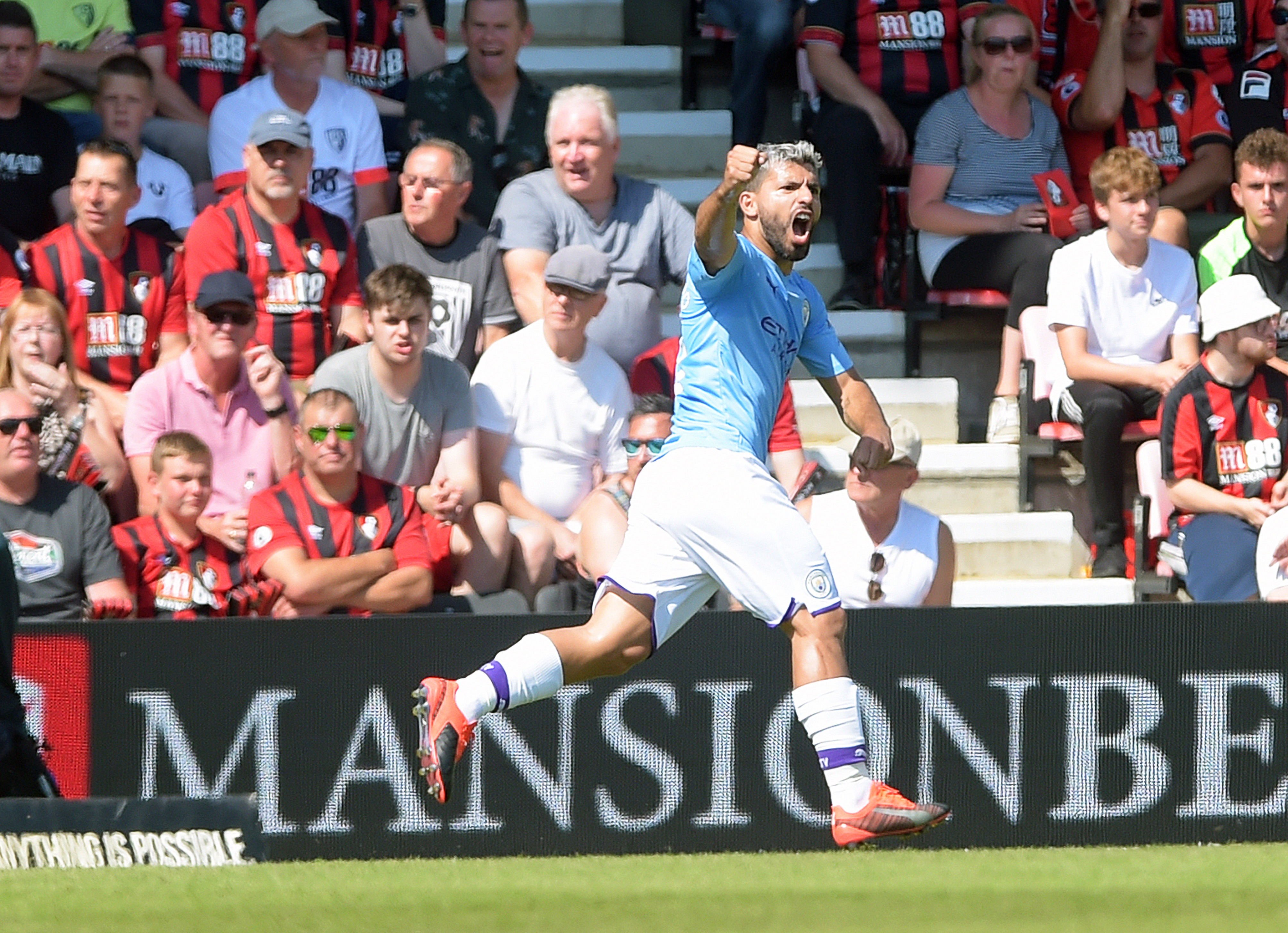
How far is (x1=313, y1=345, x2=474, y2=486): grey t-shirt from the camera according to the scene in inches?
307

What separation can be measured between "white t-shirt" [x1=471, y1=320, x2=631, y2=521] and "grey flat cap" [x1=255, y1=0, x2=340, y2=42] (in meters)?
2.04

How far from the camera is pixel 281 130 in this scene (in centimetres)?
816

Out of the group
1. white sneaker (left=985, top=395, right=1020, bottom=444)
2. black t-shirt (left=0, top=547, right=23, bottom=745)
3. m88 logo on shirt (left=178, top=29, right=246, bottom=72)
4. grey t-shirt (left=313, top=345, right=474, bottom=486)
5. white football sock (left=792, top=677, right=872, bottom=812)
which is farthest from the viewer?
m88 logo on shirt (left=178, top=29, right=246, bottom=72)

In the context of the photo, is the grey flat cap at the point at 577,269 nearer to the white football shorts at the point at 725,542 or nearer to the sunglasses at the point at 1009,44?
the white football shorts at the point at 725,542

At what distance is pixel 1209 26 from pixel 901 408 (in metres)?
3.24

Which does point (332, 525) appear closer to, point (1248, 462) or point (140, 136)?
point (140, 136)

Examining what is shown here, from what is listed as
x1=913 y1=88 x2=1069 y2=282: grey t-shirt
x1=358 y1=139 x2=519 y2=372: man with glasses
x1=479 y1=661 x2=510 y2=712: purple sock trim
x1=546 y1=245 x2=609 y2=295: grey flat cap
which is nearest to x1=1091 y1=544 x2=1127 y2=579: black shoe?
x1=913 y1=88 x2=1069 y2=282: grey t-shirt

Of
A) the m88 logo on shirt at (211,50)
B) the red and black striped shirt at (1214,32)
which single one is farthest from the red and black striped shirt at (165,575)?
the red and black striped shirt at (1214,32)

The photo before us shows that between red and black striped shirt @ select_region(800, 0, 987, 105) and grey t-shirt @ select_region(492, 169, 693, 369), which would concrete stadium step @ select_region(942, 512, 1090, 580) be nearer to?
grey t-shirt @ select_region(492, 169, 693, 369)

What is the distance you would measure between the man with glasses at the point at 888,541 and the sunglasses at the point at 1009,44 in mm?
2707

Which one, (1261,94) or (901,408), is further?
(1261,94)

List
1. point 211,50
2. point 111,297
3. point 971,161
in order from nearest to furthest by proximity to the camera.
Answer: point 111,297
point 211,50
point 971,161

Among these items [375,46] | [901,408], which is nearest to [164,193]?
[375,46]

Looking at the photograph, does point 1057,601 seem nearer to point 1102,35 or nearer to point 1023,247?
point 1023,247
